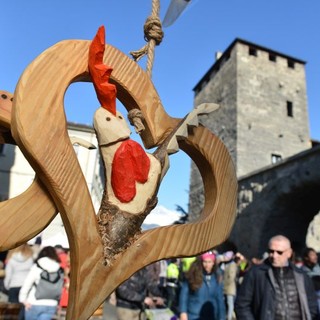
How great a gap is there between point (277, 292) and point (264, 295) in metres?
0.09

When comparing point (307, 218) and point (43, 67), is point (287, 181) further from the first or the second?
point (43, 67)

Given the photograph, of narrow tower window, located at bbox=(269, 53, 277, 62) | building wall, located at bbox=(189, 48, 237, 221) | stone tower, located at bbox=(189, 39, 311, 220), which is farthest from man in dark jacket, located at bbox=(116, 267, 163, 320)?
narrow tower window, located at bbox=(269, 53, 277, 62)

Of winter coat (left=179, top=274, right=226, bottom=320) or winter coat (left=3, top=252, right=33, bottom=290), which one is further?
winter coat (left=3, top=252, right=33, bottom=290)

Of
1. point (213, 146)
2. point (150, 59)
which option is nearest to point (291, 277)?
point (213, 146)

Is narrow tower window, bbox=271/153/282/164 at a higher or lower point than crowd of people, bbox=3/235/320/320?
higher

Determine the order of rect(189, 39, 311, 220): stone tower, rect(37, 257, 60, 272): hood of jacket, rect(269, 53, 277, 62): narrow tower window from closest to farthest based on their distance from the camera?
rect(37, 257, 60, 272): hood of jacket < rect(189, 39, 311, 220): stone tower < rect(269, 53, 277, 62): narrow tower window

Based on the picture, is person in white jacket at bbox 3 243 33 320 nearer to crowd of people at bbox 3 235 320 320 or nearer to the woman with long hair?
crowd of people at bbox 3 235 320 320

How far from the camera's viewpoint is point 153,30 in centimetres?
147

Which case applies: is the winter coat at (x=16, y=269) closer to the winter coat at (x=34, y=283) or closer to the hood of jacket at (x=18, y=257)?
the hood of jacket at (x=18, y=257)

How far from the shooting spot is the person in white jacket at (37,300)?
3.25 m

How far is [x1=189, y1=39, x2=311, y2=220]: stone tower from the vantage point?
50.8ft

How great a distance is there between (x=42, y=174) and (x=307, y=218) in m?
10.4

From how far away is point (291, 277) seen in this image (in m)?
2.37

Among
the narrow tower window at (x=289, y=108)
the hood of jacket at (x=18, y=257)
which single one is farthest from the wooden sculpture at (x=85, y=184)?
the narrow tower window at (x=289, y=108)
